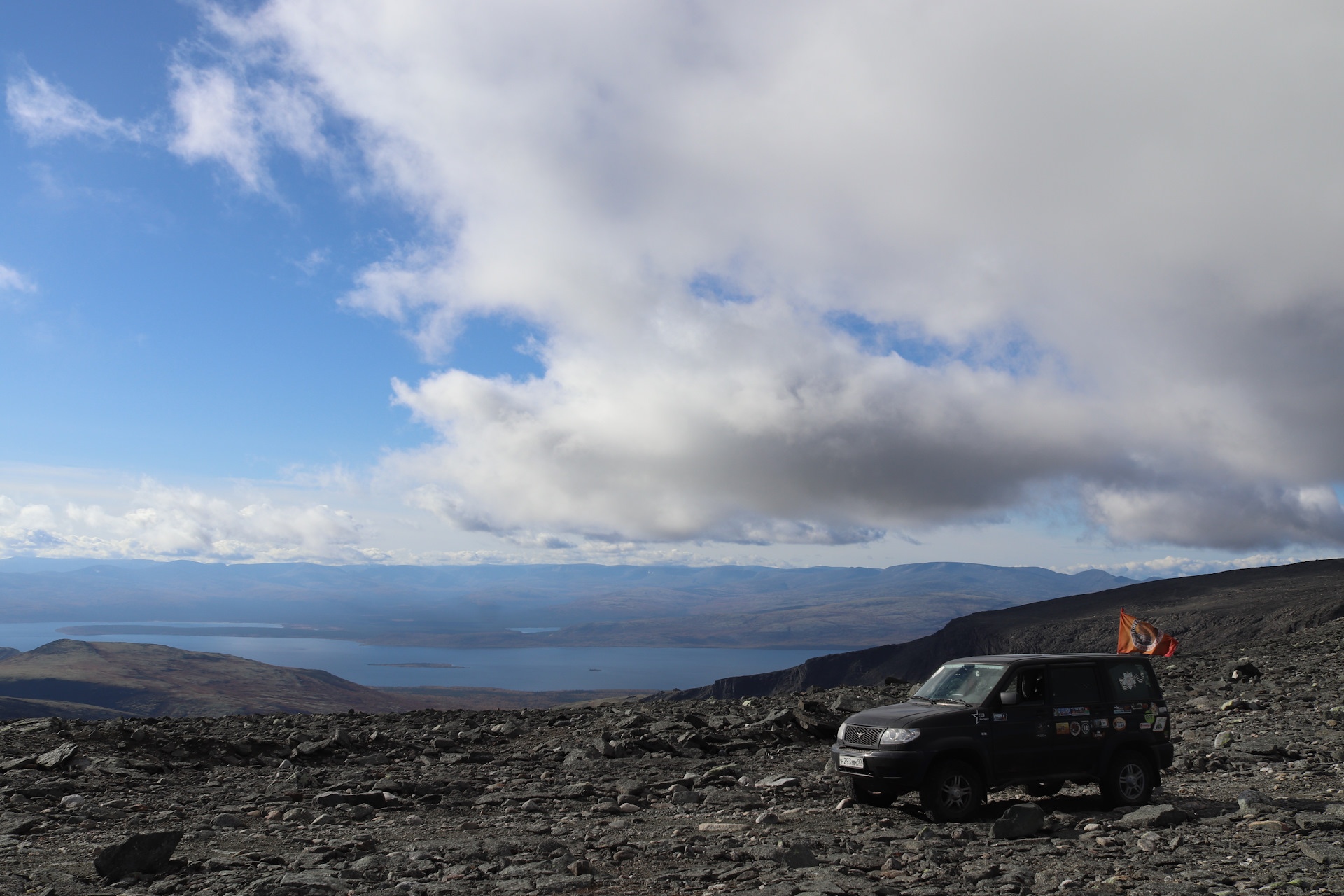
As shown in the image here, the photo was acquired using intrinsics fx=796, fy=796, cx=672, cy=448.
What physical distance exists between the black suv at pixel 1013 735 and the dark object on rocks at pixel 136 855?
7.61 m

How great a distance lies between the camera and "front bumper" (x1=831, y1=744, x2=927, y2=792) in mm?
9422

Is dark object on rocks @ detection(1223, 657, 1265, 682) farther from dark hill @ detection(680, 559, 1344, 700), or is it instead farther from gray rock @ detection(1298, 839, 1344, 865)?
dark hill @ detection(680, 559, 1344, 700)

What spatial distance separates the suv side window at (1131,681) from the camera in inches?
425

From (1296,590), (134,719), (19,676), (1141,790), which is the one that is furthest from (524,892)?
(19,676)

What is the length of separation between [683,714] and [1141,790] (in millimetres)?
10887

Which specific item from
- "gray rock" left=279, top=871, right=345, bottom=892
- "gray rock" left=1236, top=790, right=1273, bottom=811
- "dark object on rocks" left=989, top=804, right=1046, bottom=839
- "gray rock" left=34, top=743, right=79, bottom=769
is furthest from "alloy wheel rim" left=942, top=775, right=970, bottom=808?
"gray rock" left=34, top=743, right=79, bottom=769

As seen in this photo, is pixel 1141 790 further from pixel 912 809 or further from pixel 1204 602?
pixel 1204 602

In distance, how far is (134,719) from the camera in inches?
717

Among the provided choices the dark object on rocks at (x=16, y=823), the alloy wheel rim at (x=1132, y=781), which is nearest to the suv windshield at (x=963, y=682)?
the alloy wheel rim at (x=1132, y=781)

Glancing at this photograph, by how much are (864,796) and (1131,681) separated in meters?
4.04

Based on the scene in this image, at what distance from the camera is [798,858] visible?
7887mm

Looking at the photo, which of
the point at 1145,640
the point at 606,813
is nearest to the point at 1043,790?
the point at 606,813

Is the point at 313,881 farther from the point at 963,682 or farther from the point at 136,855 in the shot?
the point at 963,682

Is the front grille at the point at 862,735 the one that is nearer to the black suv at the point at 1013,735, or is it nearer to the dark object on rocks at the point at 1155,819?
the black suv at the point at 1013,735
